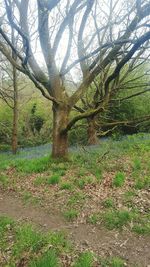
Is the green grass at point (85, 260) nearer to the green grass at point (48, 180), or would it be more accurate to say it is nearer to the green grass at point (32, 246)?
the green grass at point (32, 246)

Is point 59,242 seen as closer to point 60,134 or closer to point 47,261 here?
point 47,261

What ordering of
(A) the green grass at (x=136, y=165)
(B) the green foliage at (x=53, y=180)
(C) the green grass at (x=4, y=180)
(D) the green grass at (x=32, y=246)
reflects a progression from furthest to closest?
1. (C) the green grass at (x=4, y=180)
2. (A) the green grass at (x=136, y=165)
3. (B) the green foliage at (x=53, y=180)
4. (D) the green grass at (x=32, y=246)

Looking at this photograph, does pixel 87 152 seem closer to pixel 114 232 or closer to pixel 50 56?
pixel 50 56

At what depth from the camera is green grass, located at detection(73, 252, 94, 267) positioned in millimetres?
5615

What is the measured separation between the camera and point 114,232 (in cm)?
695

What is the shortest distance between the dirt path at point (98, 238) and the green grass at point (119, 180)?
7.01 feet

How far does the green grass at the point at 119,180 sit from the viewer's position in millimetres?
9156

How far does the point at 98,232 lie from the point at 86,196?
175 centimetres

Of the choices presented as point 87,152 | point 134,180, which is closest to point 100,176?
point 134,180

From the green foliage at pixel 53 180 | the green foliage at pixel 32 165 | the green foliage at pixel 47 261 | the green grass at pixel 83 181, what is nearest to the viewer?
the green foliage at pixel 47 261

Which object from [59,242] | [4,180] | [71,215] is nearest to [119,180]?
[71,215]

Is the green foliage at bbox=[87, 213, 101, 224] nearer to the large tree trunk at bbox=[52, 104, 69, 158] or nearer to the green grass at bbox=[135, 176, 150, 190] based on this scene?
the green grass at bbox=[135, 176, 150, 190]

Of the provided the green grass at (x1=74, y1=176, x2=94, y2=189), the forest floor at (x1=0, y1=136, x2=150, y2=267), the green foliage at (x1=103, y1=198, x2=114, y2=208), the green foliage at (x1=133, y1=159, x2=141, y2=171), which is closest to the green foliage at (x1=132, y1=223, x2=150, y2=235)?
the forest floor at (x1=0, y1=136, x2=150, y2=267)

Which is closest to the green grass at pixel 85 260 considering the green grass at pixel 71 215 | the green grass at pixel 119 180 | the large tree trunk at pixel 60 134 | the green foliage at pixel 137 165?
the green grass at pixel 71 215
